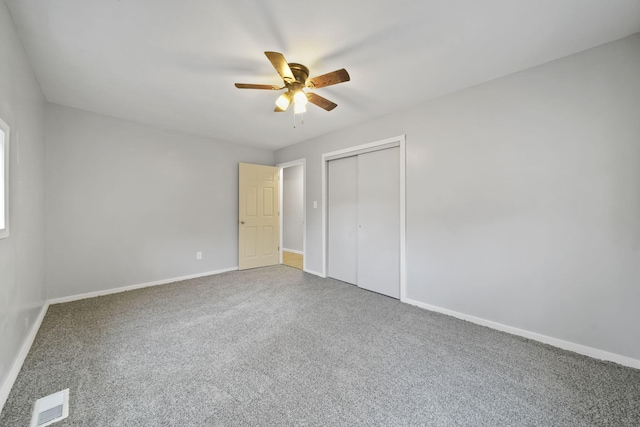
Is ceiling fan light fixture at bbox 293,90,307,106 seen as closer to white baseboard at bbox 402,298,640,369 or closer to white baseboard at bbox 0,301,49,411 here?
white baseboard at bbox 402,298,640,369

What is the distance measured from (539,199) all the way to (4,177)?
396cm

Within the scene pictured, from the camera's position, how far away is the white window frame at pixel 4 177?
153 centimetres

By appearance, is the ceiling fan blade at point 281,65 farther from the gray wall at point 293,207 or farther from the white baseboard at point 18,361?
the gray wall at point 293,207

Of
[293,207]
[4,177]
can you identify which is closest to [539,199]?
[4,177]

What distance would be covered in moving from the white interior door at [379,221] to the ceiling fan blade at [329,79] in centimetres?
152

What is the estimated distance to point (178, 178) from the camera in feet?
12.6

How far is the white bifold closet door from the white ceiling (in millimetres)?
961

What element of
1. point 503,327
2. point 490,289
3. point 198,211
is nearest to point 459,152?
point 490,289

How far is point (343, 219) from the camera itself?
3.85m

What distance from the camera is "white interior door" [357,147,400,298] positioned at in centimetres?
316

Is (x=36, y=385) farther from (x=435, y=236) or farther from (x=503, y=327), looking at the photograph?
(x=503, y=327)

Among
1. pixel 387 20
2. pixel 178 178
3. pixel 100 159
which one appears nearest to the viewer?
pixel 387 20

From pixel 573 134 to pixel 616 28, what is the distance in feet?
2.31

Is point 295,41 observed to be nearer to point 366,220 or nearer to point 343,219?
A: point 366,220
